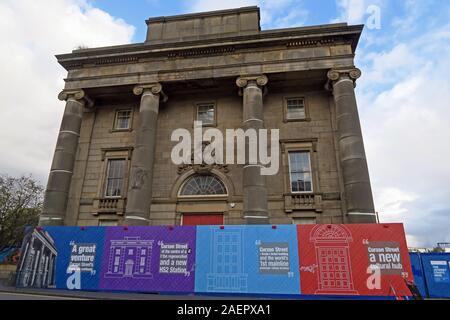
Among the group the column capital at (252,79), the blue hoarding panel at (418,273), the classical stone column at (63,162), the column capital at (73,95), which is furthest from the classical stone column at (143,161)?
the blue hoarding panel at (418,273)

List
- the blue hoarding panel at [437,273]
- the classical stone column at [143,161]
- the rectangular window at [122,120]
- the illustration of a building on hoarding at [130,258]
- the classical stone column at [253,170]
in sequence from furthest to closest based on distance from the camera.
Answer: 1. the rectangular window at [122,120]
2. the classical stone column at [143,161]
3. the classical stone column at [253,170]
4. the blue hoarding panel at [437,273]
5. the illustration of a building on hoarding at [130,258]

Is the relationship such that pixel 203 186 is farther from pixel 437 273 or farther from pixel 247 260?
pixel 437 273

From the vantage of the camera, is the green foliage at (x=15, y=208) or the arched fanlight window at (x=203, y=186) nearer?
the arched fanlight window at (x=203, y=186)

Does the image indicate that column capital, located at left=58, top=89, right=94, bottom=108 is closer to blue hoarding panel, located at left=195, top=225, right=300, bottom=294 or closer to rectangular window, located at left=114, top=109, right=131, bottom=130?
rectangular window, located at left=114, top=109, right=131, bottom=130

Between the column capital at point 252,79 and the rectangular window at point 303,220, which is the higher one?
the column capital at point 252,79

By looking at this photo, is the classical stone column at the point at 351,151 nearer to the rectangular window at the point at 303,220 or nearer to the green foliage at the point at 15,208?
the rectangular window at the point at 303,220

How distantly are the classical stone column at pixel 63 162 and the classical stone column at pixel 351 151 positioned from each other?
1483cm

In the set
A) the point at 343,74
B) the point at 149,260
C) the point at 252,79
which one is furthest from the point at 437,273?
the point at 252,79

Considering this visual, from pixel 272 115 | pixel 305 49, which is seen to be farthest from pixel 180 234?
pixel 305 49

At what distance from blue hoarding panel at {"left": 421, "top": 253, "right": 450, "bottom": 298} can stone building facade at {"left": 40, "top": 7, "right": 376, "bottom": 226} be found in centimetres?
347

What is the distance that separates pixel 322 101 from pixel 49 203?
1653 cm

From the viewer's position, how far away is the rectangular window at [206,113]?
1674 cm

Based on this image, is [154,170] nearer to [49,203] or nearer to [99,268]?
[49,203]

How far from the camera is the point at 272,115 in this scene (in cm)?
1625
